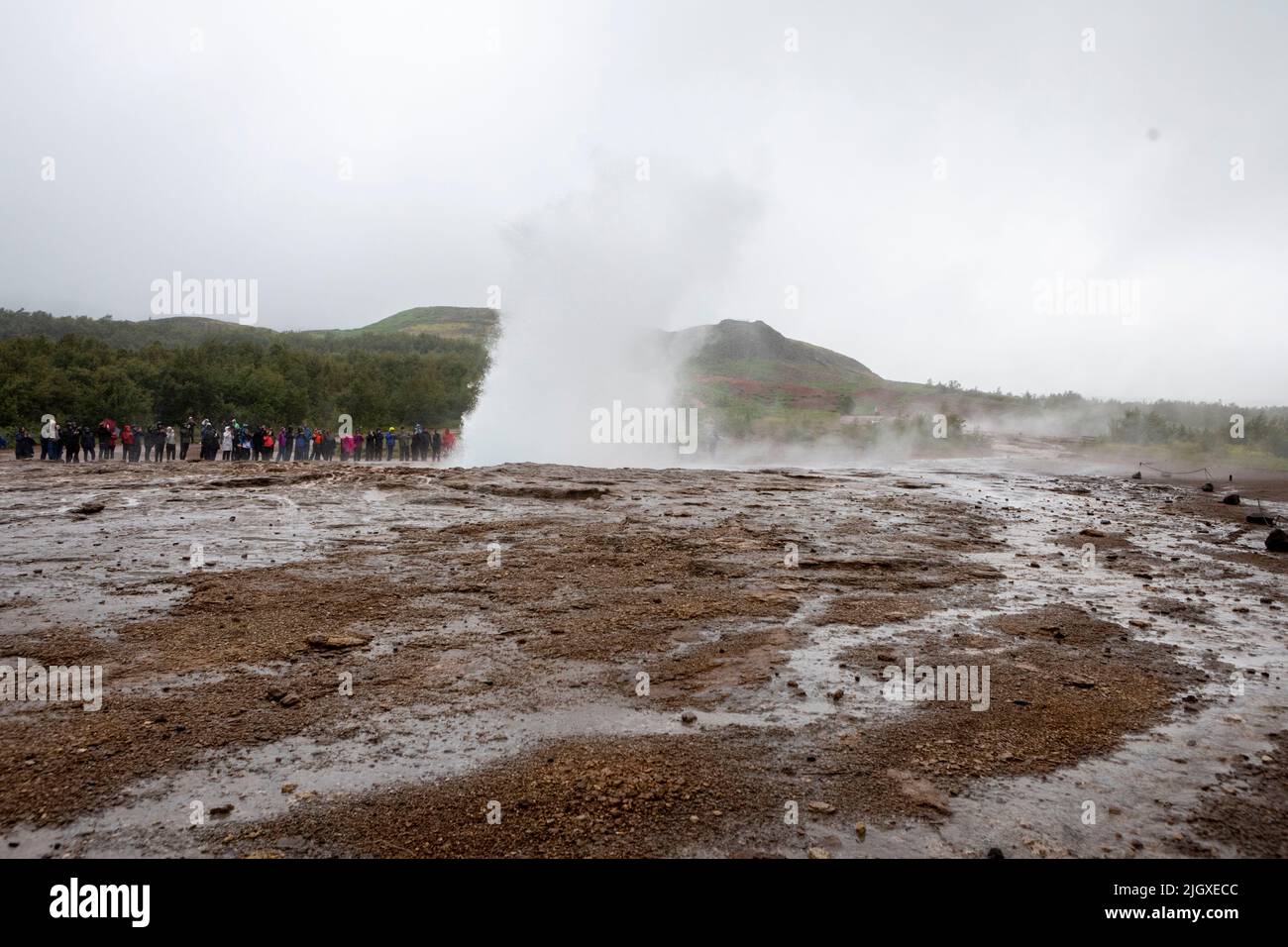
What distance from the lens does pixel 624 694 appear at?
5.41 metres

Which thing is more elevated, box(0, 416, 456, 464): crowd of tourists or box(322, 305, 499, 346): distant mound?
box(322, 305, 499, 346): distant mound

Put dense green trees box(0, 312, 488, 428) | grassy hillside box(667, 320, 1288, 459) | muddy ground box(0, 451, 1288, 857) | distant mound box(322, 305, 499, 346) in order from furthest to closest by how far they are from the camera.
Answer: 1. distant mound box(322, 305, 499, 346)
2. grassy hillside box(667, 320, 1288, 459)
3. dense green trees box(0, 312, 488, 428)
4. muddy ground box(0, 451, 1288, 857)

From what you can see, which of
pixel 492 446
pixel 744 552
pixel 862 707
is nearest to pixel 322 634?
pixel 862 707

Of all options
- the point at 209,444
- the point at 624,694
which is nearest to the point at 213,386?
the point at 209,444

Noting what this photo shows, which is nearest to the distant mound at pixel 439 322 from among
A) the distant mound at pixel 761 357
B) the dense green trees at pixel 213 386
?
the distant mound at pixel 761 357

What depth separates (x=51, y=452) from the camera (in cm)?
2655

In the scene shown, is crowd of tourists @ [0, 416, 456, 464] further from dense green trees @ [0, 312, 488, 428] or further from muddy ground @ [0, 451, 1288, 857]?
muddy ground @ [0, 451, 1288, 857]

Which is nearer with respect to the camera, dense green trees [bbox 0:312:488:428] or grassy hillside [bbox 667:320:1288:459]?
dense green trees [bbox 0:312:488:428]

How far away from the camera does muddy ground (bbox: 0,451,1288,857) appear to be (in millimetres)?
3613
